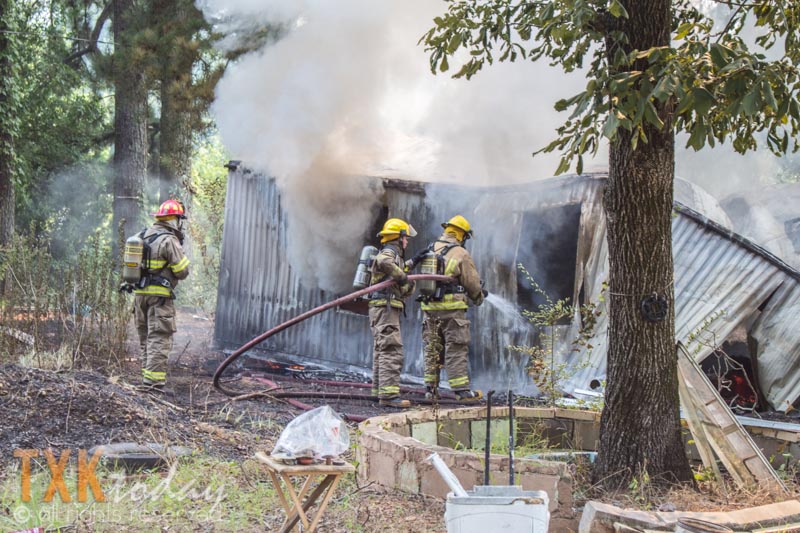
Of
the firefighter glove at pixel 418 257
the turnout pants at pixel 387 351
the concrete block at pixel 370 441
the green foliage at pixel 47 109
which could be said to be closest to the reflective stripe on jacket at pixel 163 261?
the turnout pants at pixel 387 351

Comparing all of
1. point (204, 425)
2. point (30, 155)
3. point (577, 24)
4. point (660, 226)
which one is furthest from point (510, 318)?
point (30, 155)

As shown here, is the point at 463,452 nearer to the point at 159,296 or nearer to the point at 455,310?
the point at 455,310

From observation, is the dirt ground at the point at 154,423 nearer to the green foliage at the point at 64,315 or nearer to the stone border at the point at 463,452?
Result: the stone border at the point at 463,452

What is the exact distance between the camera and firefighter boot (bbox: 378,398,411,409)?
813 cm

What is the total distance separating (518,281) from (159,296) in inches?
169

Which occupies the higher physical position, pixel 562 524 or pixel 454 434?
pixel 454 434

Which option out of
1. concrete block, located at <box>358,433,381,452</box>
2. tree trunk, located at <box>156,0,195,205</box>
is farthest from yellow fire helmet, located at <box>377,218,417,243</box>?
tree trunk, located at <box>156,0,195,205</box>

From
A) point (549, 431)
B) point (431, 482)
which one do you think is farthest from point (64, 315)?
point (431, 482)

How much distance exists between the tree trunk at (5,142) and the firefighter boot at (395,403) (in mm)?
8621

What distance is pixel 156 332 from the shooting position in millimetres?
8297

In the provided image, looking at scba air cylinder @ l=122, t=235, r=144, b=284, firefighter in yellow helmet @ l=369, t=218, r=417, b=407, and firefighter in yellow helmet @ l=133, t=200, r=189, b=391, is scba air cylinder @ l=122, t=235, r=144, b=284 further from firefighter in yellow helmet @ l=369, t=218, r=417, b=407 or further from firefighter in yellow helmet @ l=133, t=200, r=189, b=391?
firefighter in yellow helmet @ l=369, t=218, r=417, b=407

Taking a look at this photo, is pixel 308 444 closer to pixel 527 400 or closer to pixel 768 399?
pixel 527 400

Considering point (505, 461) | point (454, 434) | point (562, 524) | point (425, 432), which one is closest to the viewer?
point (562, 524)

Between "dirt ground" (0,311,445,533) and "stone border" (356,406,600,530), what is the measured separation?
13 centimetres
